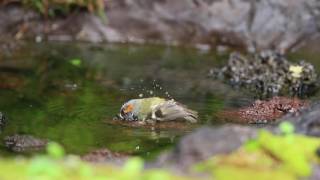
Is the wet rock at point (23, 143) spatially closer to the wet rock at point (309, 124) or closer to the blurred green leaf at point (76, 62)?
the wet rock at point (309, 124)

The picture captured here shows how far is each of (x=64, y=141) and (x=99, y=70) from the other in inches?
296

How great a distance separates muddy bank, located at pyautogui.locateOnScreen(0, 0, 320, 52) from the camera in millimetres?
23031

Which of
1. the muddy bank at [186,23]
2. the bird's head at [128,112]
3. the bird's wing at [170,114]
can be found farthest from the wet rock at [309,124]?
the muddy bank at [186,23]

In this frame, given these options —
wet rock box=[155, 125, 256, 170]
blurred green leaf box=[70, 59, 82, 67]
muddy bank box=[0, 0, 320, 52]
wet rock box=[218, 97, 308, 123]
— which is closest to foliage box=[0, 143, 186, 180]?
wet rock box=[155, 125, 256, 170]

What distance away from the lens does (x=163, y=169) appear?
6402mm

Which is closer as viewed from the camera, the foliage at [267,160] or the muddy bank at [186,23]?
the foliage at [267,160]

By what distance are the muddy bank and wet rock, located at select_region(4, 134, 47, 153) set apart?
1245 cm

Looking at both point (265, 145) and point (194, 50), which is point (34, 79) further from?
point (265, 145)

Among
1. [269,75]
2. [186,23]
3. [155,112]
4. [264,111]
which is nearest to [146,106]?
[155,112]

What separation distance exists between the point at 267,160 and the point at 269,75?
10822mm

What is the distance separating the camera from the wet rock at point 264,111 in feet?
41.7

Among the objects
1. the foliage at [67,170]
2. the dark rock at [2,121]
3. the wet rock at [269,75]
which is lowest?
the dark rock at [2,121]

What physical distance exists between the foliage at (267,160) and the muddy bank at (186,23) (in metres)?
16.2

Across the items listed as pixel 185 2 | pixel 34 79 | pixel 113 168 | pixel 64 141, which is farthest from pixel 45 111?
pixel 185 2
